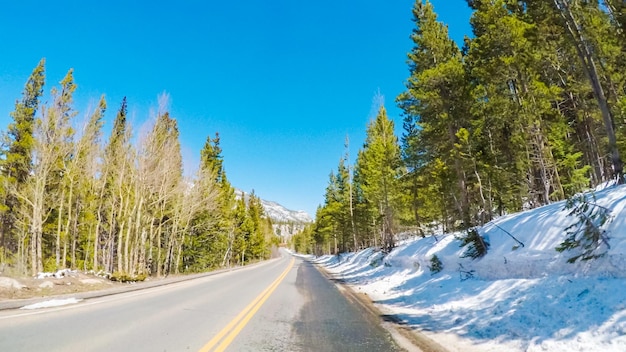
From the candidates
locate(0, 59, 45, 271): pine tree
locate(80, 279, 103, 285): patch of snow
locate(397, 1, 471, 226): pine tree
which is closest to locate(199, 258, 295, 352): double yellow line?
locate(80, 279, 103, 285): patch of snow

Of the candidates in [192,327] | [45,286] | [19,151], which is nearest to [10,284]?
[45,286]

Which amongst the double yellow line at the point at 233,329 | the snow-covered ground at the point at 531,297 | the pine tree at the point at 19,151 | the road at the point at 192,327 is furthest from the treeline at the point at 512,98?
the pine tree at the point at 19,151

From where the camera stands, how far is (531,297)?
704cm

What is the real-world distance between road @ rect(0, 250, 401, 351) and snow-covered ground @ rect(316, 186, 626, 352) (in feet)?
5.23

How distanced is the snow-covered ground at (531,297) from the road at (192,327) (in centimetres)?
159

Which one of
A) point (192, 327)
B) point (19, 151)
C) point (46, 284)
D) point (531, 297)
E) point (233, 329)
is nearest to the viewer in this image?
point (233, 329)

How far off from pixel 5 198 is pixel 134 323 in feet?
96.9

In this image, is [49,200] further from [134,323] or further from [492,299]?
[492,299]

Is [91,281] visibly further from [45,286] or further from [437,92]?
[437,92]

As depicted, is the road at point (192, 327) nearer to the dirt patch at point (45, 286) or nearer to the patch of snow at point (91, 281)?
the dirt patch at point (45, 286)

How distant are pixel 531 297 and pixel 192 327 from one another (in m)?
6.83

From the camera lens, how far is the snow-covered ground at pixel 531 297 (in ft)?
17.5

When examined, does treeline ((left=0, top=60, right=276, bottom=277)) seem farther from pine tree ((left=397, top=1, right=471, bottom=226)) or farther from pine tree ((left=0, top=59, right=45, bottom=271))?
pine tree ((left=397, top=1, right=471, bottom=226))

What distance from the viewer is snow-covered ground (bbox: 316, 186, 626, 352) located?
5.32m
